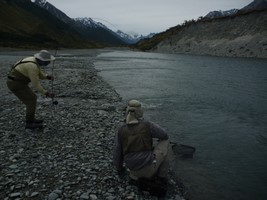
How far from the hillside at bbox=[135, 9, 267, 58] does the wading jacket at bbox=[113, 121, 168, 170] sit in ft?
195

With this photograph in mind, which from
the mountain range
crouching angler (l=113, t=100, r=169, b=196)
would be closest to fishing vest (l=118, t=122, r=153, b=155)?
crouching angler (l=113, t=100, r=169, b=196)

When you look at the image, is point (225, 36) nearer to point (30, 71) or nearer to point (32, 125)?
point (32, 125)

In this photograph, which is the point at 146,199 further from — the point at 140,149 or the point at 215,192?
the point at 215,192

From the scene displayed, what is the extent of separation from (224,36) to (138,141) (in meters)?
74.4

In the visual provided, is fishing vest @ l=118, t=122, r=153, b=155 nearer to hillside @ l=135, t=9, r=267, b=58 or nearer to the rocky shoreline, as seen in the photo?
the rocky shoreline

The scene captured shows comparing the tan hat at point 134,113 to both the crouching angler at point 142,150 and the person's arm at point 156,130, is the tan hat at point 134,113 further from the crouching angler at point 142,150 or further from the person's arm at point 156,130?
the person's arm at point 156,130

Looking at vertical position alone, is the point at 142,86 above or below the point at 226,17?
below

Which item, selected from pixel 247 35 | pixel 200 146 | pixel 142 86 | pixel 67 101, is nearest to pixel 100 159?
pixel 200 146

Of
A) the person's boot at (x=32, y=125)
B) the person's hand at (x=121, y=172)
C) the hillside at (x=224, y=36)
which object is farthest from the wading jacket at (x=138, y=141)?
the hillside at (x=224, y=36)

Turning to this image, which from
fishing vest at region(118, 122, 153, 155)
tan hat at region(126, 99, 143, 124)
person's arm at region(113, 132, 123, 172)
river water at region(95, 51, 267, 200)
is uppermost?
tan hat at region(126, 99, 143, 124)

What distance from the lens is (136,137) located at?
7.26 meters

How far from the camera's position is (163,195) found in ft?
25.0

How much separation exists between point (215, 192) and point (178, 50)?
85.2m

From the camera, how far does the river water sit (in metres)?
9.17
